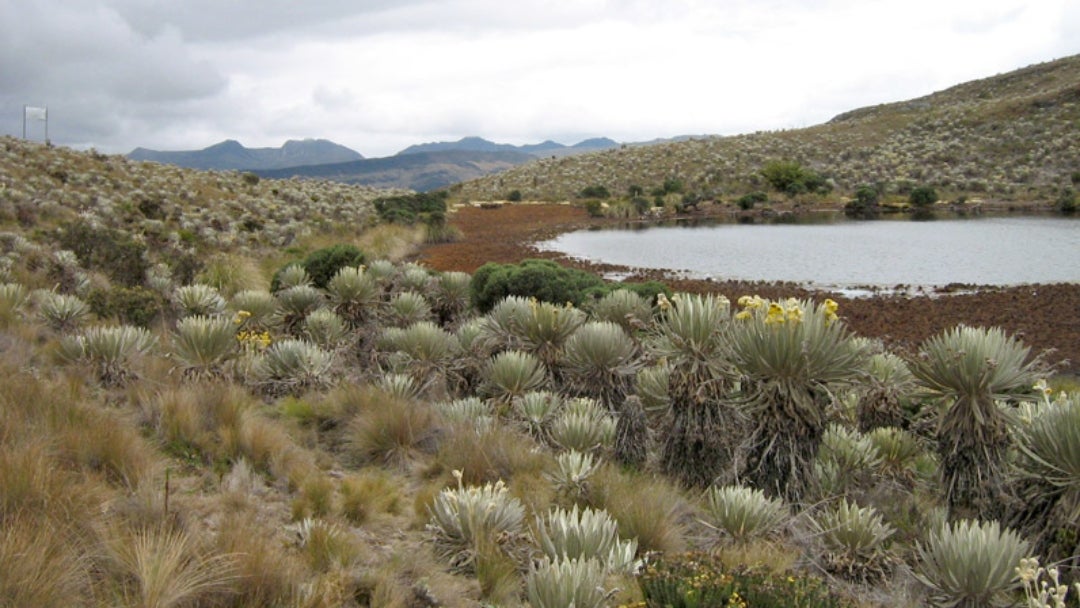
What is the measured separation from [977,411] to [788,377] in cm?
107

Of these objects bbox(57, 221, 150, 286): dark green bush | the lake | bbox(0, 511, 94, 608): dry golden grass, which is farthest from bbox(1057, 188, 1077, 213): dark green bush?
bbox(0, 511, 94, 608): dry golden grass

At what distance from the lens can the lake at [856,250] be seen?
741 inches

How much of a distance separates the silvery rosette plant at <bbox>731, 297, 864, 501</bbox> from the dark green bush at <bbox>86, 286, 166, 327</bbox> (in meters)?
7.19

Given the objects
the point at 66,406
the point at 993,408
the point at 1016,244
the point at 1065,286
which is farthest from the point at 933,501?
the point at 1016,244

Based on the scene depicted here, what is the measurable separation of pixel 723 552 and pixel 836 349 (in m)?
1.64

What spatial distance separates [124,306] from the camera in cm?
891

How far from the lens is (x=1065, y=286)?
51.8ft

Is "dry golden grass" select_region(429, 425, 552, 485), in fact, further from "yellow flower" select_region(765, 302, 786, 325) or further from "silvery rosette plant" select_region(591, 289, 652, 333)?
"silvery rosette plant" select_region(591, 289, 652, 333)

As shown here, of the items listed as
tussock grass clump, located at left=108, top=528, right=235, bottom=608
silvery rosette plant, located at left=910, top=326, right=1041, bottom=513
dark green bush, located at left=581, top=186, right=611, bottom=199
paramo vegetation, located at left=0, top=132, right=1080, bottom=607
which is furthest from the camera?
dark green bush, located at left=581, top=186, right=611, bottom=199

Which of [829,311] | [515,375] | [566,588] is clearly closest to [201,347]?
[515,375]

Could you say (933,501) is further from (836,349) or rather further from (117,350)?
(117,350)

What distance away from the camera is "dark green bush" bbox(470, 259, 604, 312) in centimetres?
1092

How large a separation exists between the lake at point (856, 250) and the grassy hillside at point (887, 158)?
13632 mm

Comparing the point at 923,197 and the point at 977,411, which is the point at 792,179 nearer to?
the point at 923,197
